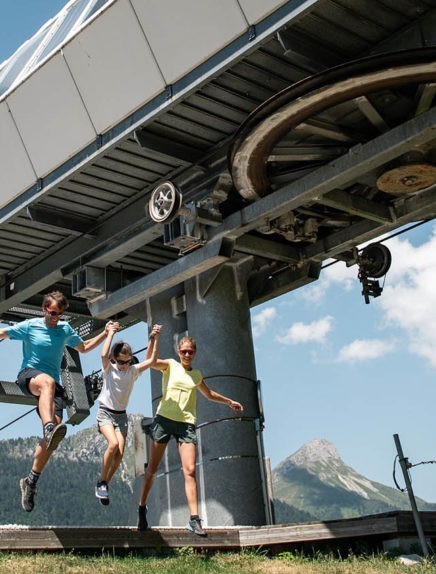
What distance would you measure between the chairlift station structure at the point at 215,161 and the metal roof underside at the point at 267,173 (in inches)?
1.3

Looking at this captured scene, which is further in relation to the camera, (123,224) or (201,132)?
(123,224)

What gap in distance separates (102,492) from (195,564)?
1324mm

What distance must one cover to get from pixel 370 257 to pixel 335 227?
99 cm

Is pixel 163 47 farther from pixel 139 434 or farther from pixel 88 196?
pixel 139 434

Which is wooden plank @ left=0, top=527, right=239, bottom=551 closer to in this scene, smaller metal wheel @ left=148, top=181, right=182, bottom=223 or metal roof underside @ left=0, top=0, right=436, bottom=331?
smaller metal wheel @ left=148, top=181, right=182, bottom=223

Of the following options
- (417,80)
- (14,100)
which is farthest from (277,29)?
(14,100)

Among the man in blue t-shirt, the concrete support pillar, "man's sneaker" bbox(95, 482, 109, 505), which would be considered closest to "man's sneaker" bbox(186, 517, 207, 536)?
"man's sneaker" bbox(95, 482, 109, 505)

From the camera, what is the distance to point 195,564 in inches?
348

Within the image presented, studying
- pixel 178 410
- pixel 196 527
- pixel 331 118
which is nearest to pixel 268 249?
pixel 331 118

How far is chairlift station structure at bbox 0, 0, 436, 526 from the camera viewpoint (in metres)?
11.3

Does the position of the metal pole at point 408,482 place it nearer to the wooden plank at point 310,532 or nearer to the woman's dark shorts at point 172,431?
the wooden plank at point 310,532

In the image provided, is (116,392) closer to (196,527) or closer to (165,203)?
(196,527)

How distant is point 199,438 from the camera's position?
15.0 m

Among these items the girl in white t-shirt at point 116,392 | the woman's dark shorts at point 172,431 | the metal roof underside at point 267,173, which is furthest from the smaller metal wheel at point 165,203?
the woman's dark shorts at point 172,431
